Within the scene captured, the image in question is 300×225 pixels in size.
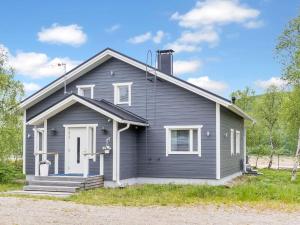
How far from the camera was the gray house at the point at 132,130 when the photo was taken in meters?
17.9

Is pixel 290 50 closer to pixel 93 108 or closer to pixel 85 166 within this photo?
pixel 93 108

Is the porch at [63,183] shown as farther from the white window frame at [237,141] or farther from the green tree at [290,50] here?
the green tree at [290,50]

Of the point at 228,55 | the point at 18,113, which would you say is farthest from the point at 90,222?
the point at 228,55

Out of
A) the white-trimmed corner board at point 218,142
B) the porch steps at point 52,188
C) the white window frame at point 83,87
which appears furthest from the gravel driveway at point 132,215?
the white window frame at point 83,87

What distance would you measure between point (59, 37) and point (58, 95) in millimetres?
5118

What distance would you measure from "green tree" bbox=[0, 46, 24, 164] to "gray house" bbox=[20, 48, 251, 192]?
4.27ft

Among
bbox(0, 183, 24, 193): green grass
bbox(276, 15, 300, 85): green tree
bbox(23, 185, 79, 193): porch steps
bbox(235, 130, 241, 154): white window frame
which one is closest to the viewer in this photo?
bbox(23, 185, 79, 193): porch steps

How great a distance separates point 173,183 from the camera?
1867 centimetres

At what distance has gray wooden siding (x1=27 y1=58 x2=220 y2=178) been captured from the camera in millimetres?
18547

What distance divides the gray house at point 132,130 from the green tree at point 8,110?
130cm

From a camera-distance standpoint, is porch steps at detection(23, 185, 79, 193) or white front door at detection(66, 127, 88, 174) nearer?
porch steps at detection(23, 185, 79, 193)

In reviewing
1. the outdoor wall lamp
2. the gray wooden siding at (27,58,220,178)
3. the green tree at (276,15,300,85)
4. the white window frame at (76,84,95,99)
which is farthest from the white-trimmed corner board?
the outdoor wall lamp

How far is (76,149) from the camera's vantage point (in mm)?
18547

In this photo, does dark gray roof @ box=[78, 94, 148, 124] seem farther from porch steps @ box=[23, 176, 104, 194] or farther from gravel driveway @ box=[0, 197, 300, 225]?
gravel driveway @ box=[0, 197, 300, 225]
